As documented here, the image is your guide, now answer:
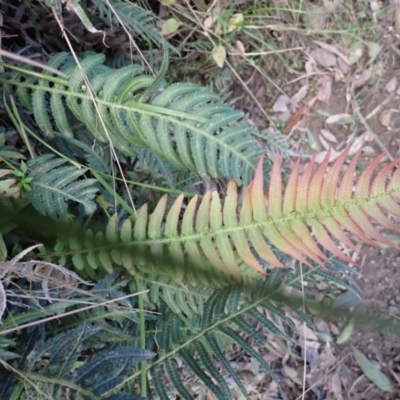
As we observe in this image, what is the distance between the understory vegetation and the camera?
2.81ft

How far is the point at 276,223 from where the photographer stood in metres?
0.90

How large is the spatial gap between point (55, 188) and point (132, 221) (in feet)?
0.56

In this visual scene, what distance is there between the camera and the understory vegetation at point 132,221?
2.81ft

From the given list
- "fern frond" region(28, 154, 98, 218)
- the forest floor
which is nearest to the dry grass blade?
"fern frond" region(28, 154, 98, 218)

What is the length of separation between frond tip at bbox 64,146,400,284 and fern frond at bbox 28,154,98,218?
8 cm

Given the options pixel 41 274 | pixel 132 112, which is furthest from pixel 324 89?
pixel 41 274

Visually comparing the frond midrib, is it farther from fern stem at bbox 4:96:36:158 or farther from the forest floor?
the forest floor

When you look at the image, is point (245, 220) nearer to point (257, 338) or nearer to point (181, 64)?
point (257, 338)

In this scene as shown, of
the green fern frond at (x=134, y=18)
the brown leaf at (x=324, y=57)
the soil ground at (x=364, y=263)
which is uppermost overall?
the green fern frond at (x=134, y=18)

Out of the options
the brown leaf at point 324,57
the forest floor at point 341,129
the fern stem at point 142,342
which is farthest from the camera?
the brown leaf at point 324,57

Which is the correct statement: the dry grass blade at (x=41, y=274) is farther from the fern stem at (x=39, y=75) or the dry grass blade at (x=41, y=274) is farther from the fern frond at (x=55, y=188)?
the fern stem at (x=39, y=75)

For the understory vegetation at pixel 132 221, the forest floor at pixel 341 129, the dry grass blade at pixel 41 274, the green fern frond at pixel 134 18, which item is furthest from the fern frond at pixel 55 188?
the forest floor at pixel 341 129

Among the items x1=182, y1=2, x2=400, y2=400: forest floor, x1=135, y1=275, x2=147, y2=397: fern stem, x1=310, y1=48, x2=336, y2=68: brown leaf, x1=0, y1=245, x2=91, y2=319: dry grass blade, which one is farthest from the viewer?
x1=310, y1=48, x2=336, y2=68: brown leaf

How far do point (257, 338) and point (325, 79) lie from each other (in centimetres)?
112
